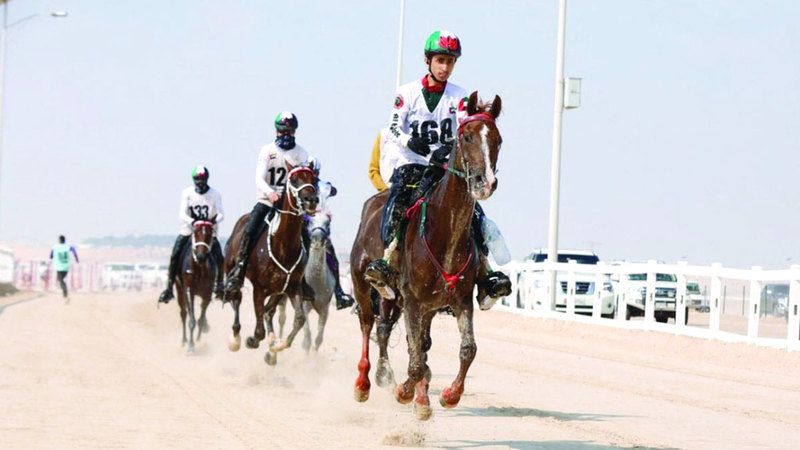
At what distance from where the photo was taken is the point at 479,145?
34.7ft

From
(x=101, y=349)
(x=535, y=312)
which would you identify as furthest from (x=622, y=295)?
(x=101, y=349)

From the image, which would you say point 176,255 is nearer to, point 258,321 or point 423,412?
point 258,321

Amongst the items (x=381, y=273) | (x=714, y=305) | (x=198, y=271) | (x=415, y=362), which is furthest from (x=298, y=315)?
(x=714, y=305)

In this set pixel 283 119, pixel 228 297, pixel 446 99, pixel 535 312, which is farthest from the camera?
pixel 535 312

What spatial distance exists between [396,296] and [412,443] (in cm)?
157

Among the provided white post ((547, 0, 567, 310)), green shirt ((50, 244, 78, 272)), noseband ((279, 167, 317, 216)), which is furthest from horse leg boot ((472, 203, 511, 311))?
green shirt ((50, 244, 78, 272))

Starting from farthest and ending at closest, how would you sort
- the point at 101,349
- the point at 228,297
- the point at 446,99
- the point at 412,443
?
the point at 101,349 → the point at 228,297 → the point at 446,99 → the point at 412,443

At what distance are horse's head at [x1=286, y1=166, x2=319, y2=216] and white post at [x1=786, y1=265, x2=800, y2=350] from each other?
7877 millimetres

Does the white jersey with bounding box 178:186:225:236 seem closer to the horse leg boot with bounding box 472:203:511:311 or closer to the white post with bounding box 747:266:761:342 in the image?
the white post with bounding box 747:266:761:342

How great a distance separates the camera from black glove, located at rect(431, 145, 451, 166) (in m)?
12.0

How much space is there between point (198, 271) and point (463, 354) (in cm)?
1235

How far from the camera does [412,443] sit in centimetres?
1138

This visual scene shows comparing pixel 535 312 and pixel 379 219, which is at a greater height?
pixel 379 219

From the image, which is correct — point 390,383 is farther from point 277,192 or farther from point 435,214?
point 277,192
